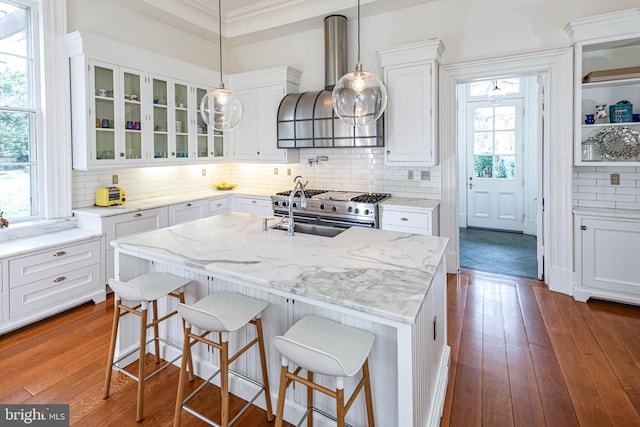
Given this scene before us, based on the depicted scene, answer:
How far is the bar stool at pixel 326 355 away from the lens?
56.8 inches

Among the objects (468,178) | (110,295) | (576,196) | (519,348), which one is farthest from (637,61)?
(110,295)

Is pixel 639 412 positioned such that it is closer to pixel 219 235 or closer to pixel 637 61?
pixel 219 235

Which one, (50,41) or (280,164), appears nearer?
(50,41)

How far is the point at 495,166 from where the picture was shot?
272 inches

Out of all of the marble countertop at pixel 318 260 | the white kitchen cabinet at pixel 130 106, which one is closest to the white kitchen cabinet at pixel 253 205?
the white kitchen cabinet at pixel 130 106

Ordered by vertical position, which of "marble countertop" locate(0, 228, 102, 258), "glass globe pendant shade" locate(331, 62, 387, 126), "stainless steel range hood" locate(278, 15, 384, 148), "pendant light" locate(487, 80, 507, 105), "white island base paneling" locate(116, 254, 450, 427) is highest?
"pendant light" locate(487, 80, 507, 105)

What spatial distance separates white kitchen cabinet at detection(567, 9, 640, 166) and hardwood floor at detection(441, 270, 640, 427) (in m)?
1.44

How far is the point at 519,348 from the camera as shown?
2.79 meters

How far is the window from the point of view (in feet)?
11.5

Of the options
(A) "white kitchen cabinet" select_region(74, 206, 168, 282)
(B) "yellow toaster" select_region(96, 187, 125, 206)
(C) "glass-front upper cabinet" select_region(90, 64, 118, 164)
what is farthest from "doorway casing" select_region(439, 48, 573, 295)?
(B) "yellow toaster" select_region(96, 187, 125, 206)

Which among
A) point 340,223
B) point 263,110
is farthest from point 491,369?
point 263,110

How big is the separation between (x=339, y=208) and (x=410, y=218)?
82 centimetres

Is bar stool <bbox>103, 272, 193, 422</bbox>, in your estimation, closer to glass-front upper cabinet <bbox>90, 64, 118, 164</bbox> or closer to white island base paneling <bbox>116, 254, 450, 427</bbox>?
white island base paneling <bbox>116, 254, 450, 427</bbox>

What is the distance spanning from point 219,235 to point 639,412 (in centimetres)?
273
